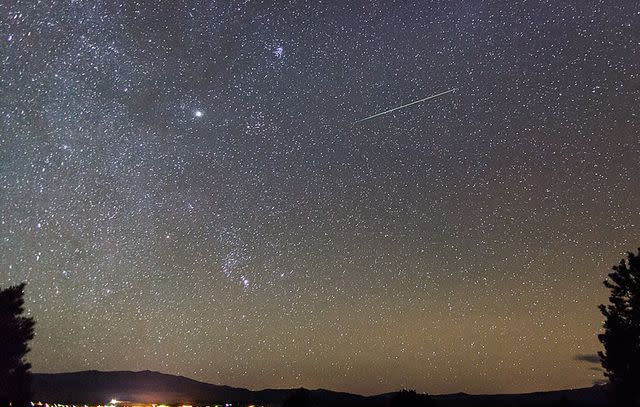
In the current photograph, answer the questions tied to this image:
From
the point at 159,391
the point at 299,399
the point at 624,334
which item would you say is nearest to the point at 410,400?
the point at 299,399

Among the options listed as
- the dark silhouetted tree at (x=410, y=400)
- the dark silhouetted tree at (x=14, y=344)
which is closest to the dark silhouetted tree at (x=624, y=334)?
the dark silhouetted tree at (x=410, y=400)

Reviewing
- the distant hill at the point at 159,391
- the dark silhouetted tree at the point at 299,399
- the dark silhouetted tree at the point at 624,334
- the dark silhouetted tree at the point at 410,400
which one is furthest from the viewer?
the distant hill at the point at 159,391

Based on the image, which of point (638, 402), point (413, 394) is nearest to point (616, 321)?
point (638, 402)

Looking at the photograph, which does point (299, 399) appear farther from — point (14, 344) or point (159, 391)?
point (159, 391)

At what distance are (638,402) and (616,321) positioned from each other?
3706mm

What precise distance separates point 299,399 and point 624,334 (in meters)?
18.8

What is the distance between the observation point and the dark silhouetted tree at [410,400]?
14.9 m

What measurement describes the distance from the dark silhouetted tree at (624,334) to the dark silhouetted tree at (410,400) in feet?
57.3

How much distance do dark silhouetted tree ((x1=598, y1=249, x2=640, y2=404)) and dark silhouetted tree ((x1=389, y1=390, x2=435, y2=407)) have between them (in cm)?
1747

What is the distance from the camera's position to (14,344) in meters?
31.2

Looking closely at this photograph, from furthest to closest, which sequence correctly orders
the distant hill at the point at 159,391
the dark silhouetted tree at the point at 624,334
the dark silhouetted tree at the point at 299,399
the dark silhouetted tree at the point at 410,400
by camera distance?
the distant hill at the point at 159,391, the dark silhouetted tree at the point at 624,334, the dark silhouetted tree at the point at 299,399, the dark silhouetted tree at the point at 410,400

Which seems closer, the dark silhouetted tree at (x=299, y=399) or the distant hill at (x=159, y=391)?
the dark silhouetted tree at (x=299, y=399)

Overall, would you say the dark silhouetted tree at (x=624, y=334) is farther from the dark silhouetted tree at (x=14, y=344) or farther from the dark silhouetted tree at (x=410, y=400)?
the dark silhouetted tree at (x=14, y=344)

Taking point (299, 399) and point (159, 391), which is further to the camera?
point (159, 391)
